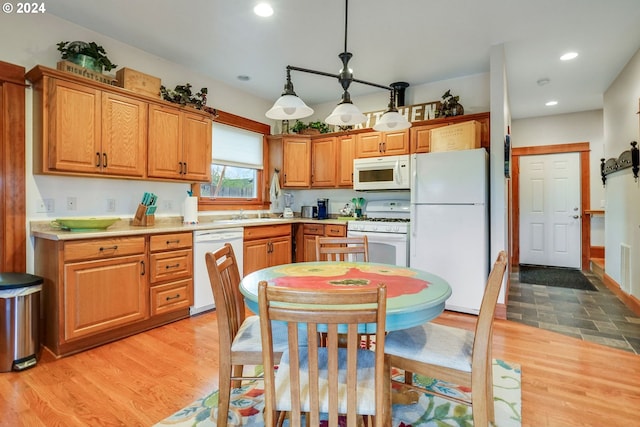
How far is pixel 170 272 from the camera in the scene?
310cm

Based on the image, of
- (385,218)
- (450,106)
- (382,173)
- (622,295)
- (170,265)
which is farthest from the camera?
(385,218)

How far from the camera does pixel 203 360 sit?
2.43 meters

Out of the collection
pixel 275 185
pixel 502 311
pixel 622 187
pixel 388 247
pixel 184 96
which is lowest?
pixel 502 311

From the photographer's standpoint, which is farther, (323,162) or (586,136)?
(586,136)

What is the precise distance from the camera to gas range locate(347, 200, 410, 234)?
3854mm

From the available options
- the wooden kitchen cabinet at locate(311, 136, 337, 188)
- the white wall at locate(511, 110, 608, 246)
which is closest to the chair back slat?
the wooden kitchen cabinet at locate(311, 136, 337, 188)

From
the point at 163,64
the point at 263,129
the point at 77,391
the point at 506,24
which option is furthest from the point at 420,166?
the point at 77,391

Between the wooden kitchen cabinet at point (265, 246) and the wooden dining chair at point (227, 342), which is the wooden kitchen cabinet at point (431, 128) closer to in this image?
the wooden kitchen cabinet at point (265, 246)

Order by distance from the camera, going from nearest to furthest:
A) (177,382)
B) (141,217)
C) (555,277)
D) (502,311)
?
(177,382) → (141,217) → (502,311) → (555,277)

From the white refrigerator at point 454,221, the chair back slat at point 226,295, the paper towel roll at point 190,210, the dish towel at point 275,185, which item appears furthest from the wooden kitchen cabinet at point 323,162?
the chair back slat at point 226,295

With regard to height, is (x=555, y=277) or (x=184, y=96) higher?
(x=184, y=96)

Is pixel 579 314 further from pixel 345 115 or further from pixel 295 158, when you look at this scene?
pixel 295 158

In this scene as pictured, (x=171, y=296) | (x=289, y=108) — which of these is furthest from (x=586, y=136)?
(x=171, y=296)

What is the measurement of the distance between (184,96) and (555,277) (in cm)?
571
